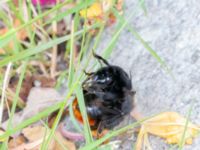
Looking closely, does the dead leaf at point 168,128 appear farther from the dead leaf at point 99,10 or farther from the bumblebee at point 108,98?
the dead leaf at point 99,10

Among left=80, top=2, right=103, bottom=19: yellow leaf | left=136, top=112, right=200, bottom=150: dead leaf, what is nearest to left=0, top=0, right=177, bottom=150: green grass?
left=136, top=112, right=200, bottom=150: dead leaf

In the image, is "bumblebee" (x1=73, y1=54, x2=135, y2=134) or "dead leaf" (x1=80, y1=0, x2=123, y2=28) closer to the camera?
"bumblebee" (x1=73, y1=54, x2=135, y2=134)

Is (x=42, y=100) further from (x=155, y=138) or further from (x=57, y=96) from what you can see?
(x=155, y=138)

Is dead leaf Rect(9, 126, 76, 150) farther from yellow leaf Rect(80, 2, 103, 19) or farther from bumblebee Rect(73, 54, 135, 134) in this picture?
yellow leaf Rect(80, 2, 103, 19)

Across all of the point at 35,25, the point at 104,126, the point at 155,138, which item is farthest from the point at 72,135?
the point at 35,25

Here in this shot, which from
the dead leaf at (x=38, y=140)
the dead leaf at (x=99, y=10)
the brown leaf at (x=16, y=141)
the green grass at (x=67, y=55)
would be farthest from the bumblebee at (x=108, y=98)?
the dead leaf at (x=99, y=10)

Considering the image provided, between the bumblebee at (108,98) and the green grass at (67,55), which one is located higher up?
the green grass at (67,55)

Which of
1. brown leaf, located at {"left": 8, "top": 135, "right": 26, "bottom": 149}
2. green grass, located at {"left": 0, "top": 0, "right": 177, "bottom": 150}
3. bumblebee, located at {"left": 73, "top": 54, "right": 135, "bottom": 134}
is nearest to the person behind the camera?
green grass, located at {"left": 0, "top": 0, "right": 177, "bottom": 150}
